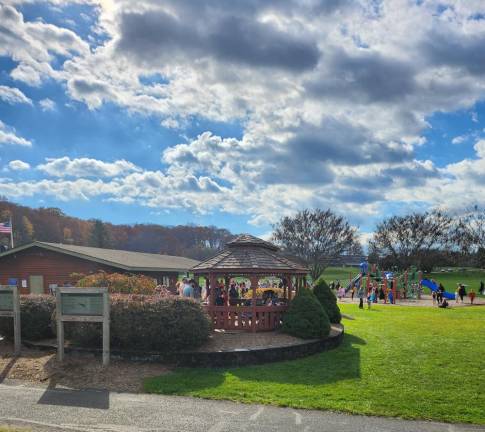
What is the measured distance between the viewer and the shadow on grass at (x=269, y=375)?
8.96m

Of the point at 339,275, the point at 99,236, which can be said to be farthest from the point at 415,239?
the point at 99,236

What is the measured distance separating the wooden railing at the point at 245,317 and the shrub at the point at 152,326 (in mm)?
2579

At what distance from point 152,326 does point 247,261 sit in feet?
15.1

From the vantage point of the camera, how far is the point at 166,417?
7312mm

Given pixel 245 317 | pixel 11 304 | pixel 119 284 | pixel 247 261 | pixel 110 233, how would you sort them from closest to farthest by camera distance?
pixel 11 304
pixel 119 284
pixel 245 317
pixel 247 261
pixel 110 233

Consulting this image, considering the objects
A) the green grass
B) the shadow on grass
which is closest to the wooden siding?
the shadow on grass

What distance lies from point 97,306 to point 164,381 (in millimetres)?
2583

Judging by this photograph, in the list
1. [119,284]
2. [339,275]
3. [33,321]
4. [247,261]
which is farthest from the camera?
[339,275]

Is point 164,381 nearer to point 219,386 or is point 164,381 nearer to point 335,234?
point 219,386

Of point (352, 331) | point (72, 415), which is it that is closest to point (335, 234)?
point (352, 331)

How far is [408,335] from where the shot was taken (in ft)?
49.2

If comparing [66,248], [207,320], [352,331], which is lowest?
[352,331]

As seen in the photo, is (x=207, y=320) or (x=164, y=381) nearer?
(x=164, y=381)

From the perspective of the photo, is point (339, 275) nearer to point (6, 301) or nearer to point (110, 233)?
point (110, 233)
